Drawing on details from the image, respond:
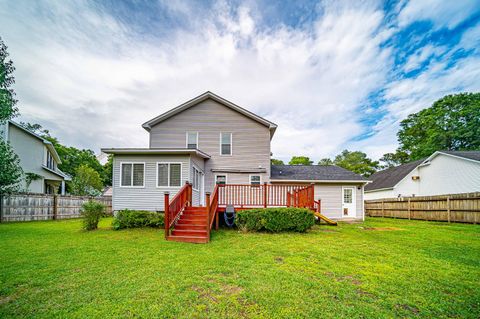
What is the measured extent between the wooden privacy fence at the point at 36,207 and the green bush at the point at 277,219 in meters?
8.01

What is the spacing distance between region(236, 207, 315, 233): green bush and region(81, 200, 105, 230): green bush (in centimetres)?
601

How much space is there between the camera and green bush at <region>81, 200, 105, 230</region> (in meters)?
8.82

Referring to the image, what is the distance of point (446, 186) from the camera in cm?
1794

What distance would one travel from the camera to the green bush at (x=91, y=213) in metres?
8.82

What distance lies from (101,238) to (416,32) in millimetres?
18439

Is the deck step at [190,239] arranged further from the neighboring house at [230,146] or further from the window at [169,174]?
the neighboring house at [230,146]

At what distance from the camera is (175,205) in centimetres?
782

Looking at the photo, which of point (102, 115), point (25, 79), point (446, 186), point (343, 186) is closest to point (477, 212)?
point (343, 186)

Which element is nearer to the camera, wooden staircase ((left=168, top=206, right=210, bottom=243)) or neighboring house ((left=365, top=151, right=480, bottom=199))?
wooden staircase ((left=168, top=206, right=210, bottom=243))

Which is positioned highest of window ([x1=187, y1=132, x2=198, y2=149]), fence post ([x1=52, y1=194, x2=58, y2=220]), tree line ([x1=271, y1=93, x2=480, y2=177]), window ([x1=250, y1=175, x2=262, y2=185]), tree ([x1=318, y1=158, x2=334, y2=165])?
tree line ([x1=271, y1=93, x2=480, y2=177])

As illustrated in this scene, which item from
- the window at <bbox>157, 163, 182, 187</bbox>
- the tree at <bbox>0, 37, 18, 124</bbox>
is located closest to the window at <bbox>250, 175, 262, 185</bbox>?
the window at <bbox>157, 163, 182, 187</bbox>

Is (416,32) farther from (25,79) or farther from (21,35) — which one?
(25,79)

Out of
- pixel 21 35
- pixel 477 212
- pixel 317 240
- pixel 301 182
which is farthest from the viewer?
pixel 301 182

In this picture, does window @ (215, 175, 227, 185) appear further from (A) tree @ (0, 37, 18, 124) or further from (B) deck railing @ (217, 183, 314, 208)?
(A) tree @ (0, 37, 18, 124)
